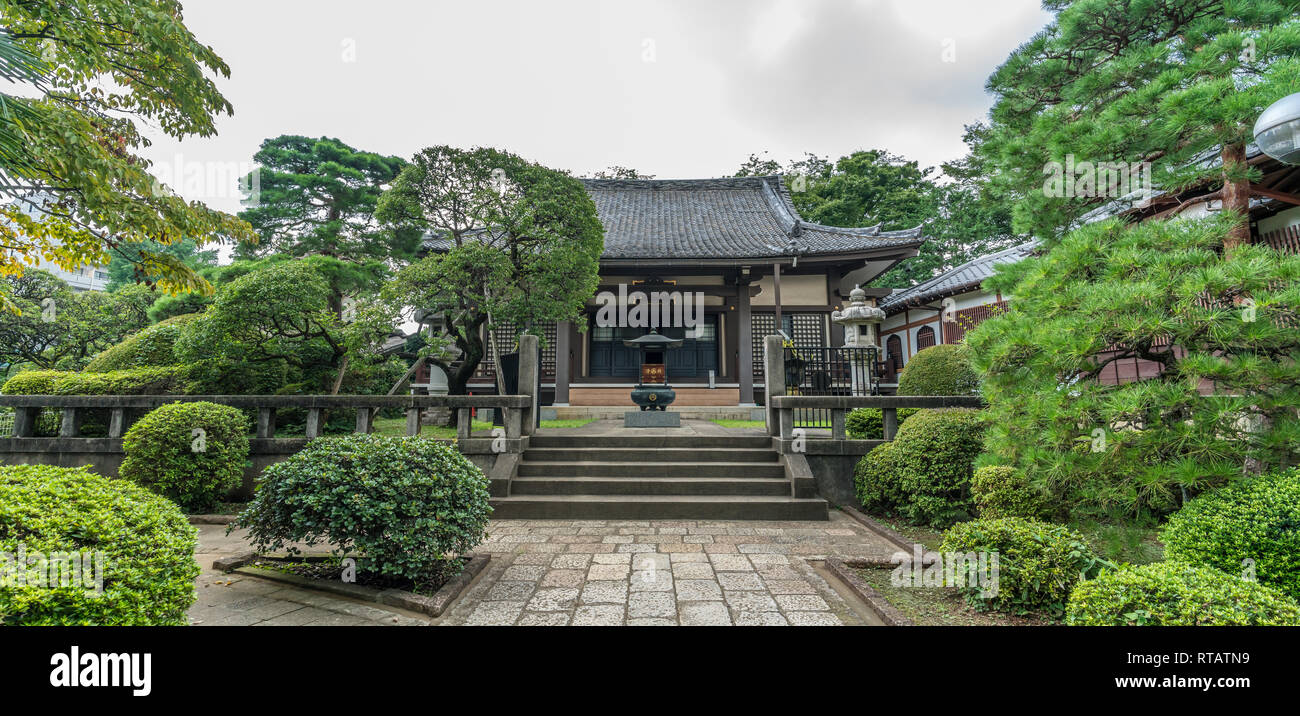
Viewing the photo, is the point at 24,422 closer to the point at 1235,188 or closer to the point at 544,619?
the point at 544,619

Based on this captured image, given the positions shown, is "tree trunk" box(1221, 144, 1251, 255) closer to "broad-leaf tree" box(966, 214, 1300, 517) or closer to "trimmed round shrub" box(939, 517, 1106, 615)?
"broad-leaf tree" box(966, 214, 1300, 517)

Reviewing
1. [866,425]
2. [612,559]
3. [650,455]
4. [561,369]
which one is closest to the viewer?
[612,559]

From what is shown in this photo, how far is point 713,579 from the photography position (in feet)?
11.9

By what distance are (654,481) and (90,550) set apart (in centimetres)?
458

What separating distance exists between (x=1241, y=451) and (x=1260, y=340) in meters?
0.59

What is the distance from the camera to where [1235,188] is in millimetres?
3629

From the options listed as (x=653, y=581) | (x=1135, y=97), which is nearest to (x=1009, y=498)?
(x=653, y=581)

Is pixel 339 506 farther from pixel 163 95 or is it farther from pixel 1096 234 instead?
pixel 163 95

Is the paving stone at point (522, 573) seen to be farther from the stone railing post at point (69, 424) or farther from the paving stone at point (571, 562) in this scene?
the stone railing post at point (69, 424)

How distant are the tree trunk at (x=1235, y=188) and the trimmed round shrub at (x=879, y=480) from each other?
121 inches

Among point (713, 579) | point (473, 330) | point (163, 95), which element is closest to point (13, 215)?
point (163, 95)

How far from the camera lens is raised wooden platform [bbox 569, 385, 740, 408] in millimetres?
12188

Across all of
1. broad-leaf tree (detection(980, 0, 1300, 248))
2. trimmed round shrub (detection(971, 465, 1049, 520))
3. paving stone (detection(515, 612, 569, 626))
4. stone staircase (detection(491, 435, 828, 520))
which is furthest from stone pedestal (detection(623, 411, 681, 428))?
broad-leaf tree (detection(980, 0, 1300, 248))

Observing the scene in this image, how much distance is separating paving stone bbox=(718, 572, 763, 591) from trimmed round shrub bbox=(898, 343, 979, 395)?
4.63m
